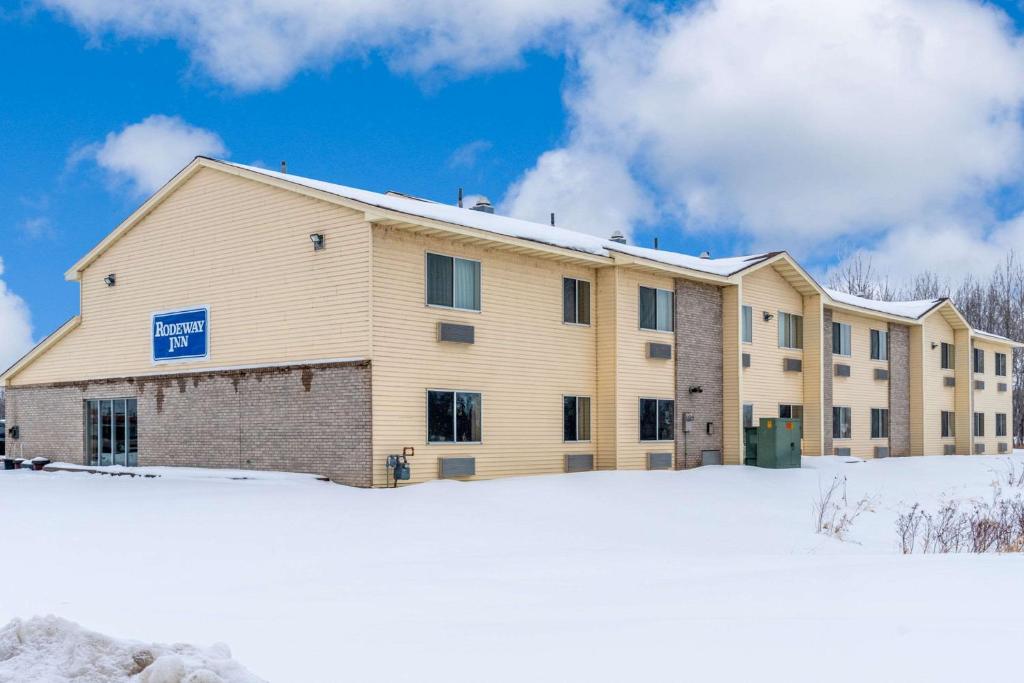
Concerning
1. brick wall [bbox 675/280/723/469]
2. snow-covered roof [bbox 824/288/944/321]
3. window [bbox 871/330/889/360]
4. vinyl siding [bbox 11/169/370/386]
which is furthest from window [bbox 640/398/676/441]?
window [bbox 871/330/889/360]

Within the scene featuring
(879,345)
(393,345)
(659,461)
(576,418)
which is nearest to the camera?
(393,345)

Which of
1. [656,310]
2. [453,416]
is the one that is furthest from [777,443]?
[453,416]

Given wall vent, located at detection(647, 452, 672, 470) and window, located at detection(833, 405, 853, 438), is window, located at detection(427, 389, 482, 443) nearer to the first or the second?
wall vent, located at detection(647, 452, 672, 470)

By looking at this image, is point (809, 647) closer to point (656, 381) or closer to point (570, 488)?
point (570, 488)

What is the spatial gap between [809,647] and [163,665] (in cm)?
396

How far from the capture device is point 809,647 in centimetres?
628

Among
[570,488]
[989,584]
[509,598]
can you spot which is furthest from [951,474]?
[509,598]

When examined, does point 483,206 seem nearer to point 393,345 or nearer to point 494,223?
point 494,223

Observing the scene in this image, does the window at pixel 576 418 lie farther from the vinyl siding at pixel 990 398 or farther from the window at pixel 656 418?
the vinyl siding at pixel 990 398

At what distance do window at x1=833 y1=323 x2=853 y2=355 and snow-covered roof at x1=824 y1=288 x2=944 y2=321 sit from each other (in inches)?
A: 34.8

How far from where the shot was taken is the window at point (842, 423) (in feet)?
108

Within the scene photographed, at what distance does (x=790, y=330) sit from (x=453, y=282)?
14.4m

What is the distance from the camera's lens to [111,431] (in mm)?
25234

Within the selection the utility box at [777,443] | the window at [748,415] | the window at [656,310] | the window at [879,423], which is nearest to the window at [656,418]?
the window at [656,310]
